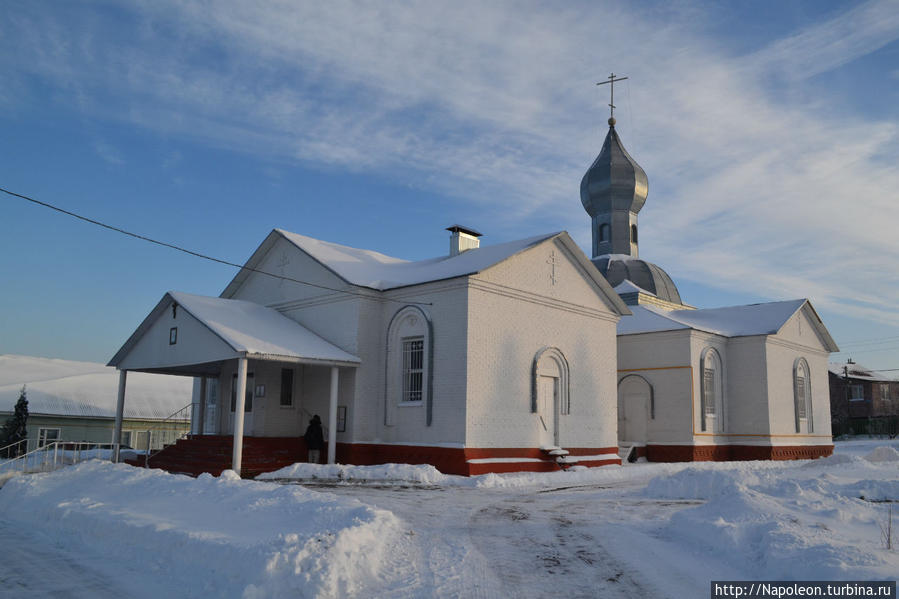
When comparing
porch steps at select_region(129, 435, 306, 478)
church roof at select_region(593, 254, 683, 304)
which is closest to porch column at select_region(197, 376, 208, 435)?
porch steps at select_region(129, 435, 306, 478)

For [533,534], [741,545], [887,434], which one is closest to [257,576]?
[533,534]

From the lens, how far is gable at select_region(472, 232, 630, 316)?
20.0 metres

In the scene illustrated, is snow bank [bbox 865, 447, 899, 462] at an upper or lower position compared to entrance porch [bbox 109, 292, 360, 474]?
lower

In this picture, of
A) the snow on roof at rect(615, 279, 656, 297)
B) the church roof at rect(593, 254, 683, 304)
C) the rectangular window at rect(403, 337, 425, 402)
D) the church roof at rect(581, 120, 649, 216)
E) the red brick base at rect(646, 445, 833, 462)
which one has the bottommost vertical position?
the red brick base at rect(646, 445, 833, 462)

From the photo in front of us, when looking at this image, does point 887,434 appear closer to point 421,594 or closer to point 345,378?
point 345,378

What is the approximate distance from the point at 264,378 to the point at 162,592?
13405mm

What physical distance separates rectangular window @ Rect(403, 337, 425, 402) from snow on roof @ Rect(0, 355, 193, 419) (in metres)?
22.0

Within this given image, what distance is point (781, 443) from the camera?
92.3ft

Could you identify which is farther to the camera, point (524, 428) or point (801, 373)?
point (801, 373)

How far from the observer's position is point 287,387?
2091 cm

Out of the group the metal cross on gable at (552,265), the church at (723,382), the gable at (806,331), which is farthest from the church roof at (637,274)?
the metal cross on gable at (552,265)

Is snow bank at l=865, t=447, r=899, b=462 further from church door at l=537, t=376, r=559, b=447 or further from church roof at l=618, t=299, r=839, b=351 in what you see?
church door at l=537, t=376, r=559, b=447

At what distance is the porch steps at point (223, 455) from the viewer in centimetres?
1806

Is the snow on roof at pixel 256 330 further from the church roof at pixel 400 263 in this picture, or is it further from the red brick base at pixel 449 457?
the red brick base at pixel 449 457
